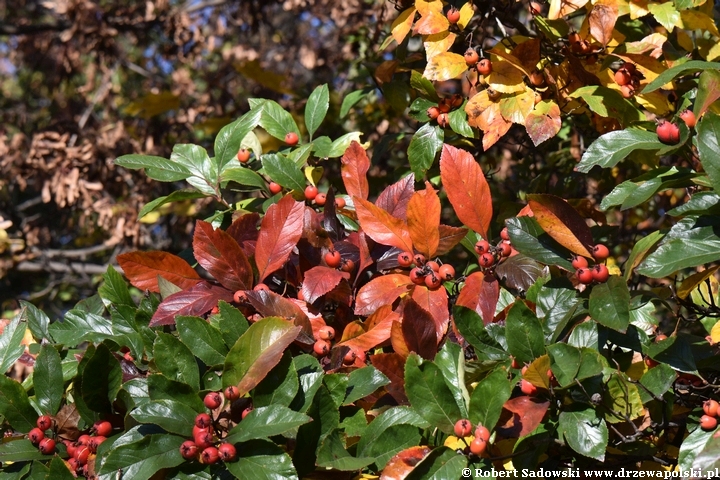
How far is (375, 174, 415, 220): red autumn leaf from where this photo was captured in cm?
130

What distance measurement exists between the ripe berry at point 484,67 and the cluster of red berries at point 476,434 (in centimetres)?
72

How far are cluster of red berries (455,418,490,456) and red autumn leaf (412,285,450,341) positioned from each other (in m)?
0.18

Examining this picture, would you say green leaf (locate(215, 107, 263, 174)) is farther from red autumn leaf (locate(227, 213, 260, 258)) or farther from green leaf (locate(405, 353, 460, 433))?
green leaf (locate(405, 353, 460, 433))

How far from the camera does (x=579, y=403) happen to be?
1.01 m

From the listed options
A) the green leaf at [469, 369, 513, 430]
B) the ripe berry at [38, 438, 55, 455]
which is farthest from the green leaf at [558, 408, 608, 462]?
the ripe berry at [38, 438, 55, 455]

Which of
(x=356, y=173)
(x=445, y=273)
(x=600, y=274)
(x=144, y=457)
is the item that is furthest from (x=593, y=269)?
(x=144, y=457)

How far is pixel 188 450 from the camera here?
0.97 metres

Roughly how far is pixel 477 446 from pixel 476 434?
0.06ft

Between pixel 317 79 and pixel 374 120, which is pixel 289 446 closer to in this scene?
pixel 374 120

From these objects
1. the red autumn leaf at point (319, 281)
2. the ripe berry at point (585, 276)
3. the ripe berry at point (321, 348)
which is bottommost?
the ripe berry at point (321, 348)

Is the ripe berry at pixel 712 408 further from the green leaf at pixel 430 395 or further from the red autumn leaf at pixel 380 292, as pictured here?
the red autumn leaf at pixel 380 292

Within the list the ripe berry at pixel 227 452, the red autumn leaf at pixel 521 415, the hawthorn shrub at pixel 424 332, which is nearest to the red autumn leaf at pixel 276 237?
the hawthorn shrub at pixel 424 332

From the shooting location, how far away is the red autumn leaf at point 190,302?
1.16m

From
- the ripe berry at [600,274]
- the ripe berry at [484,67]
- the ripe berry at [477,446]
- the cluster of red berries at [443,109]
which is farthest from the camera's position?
the cluster of red berries at [443,109]
